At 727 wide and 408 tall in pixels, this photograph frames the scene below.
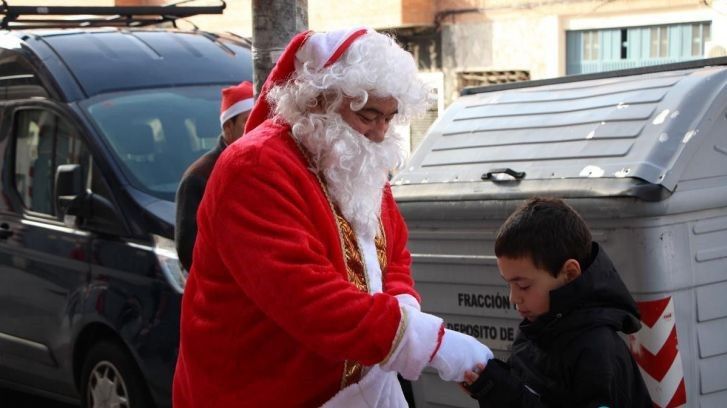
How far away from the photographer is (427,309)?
16.6 ft

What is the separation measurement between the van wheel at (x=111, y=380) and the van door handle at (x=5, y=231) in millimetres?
1022

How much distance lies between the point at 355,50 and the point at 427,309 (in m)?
2.16

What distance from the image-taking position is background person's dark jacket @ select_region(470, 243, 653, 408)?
108 inches

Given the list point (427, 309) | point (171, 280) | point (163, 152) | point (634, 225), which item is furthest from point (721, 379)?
point (163, 152)

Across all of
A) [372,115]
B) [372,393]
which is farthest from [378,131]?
[372,393]

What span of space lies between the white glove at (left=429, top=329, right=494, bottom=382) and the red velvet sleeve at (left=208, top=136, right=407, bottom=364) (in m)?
0.13

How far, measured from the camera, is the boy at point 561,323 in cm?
275

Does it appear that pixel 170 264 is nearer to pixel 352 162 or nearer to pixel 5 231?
pixel 5 231

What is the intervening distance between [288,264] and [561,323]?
2.08 ft

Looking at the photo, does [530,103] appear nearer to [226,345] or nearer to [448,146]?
[448,146]

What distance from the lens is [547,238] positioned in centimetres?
287

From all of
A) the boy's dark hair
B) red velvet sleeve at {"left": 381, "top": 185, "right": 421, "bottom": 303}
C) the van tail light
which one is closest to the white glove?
the boy's dark hair

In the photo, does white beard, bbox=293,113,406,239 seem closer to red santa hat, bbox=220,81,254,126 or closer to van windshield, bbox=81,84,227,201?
red santa hat, bbox=220,81,254,126

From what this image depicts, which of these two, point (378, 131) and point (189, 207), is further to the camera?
point (189, 207)
